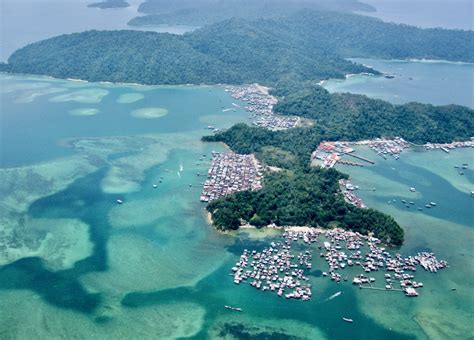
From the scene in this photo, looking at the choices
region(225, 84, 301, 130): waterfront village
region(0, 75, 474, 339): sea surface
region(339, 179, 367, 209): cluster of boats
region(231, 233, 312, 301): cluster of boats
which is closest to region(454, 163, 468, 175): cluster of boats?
region(0, 75, 474, 339): sea surface

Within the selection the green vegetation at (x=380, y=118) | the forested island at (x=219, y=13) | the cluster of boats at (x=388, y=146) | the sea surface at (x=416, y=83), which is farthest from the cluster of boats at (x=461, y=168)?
the forested island at (x=219, y=13)

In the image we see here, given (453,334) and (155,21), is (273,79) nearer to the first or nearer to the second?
(453,334)

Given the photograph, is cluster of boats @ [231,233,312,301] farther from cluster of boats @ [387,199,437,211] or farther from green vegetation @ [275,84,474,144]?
green vegetation @ [275,84,474,144]

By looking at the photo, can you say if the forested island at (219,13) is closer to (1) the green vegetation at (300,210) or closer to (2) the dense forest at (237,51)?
(2) the dense forest at (237,51)

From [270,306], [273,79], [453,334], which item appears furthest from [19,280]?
[273,79]

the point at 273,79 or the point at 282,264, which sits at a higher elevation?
the point at 273,79

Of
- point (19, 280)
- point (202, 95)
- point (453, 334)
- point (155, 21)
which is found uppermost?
point (155, 21)

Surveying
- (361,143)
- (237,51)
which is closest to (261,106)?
(361,143)
